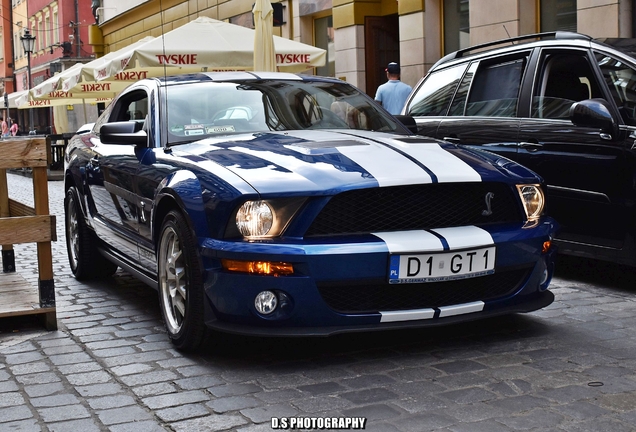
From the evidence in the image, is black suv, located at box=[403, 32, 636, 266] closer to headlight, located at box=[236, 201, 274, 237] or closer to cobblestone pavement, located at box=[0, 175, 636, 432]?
cobblestone pavement, located at box=[0, 175, 636, 432]

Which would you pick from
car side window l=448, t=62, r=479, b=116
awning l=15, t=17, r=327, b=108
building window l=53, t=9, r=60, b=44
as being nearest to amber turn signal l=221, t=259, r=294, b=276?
car side window l=448, t=62, r=479, b=116

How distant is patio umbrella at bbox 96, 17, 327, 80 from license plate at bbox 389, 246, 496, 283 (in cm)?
921

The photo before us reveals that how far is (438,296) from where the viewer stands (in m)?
4.48

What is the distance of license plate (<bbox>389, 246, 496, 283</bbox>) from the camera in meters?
4.29

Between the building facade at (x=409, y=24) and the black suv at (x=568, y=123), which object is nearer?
the black suv at (x=568, y=123)

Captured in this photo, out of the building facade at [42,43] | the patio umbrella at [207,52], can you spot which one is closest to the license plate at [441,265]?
the patio umbrella at [207,52]

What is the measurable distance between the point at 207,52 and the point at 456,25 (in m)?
5.86

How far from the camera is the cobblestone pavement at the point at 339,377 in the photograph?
3.64 meters

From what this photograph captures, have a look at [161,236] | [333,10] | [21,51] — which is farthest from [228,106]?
[21,51]

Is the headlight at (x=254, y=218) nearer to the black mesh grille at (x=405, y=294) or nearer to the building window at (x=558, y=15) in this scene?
the black mesh grille at (x=405, y=294)

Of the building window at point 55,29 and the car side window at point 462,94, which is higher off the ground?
the building window at point 55,29

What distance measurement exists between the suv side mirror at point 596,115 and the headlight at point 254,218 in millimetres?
2716

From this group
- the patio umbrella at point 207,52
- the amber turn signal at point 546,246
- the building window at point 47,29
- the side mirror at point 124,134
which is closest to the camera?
the amber turn signal at point 546,246

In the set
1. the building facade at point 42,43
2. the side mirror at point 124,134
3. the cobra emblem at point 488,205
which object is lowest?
the cobra emblem at point 488,205
